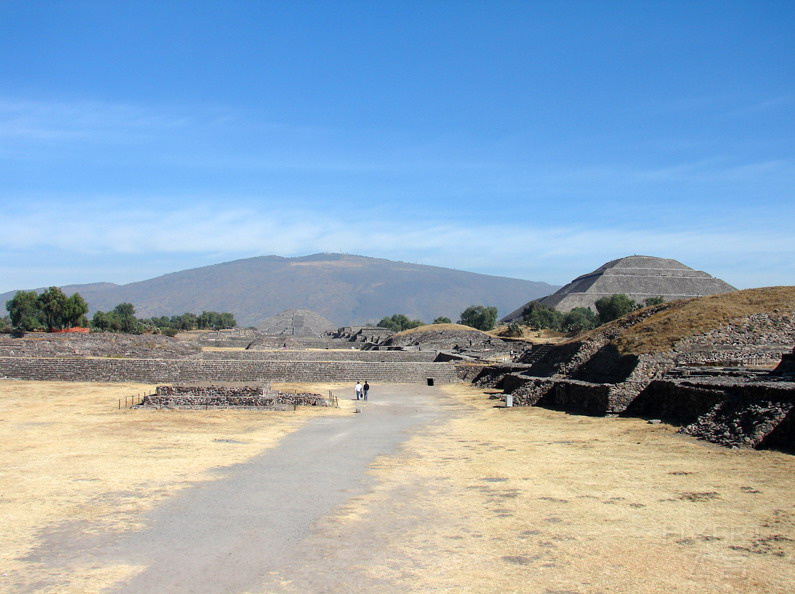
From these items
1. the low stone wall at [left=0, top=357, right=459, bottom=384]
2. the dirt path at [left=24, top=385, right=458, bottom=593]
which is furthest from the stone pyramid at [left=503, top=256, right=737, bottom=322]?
the dirt path at [left=24, top=385, right=458, bottom=593]

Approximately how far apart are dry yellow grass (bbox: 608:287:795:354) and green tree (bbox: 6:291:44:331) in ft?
215

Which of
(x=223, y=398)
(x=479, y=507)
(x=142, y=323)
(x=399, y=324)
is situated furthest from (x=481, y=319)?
(x=479, y=507)

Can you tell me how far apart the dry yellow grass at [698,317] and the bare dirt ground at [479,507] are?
22.1 feet

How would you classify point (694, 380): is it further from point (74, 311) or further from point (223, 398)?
point (74, 311)

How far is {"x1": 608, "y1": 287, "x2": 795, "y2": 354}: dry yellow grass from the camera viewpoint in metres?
25.2

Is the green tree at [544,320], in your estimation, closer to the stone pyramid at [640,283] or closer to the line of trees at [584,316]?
the line of trees at [584,316]

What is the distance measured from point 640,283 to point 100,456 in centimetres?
9674

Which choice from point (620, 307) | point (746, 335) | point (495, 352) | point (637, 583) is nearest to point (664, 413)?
point (746, 335)

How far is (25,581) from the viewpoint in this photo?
24.2ft

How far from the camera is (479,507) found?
34.8ft

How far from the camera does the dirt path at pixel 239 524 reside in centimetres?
770

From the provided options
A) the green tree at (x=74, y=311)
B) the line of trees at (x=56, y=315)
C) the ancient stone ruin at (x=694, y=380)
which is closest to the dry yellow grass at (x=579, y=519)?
the ancient stone ruin at (x=694, y=380)

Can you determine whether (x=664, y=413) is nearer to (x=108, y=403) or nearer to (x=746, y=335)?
(x=746, y=335)

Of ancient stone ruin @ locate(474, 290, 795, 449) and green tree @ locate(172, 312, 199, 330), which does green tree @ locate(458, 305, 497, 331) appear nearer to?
green tree @ locate(172, 312, 199, 330)
